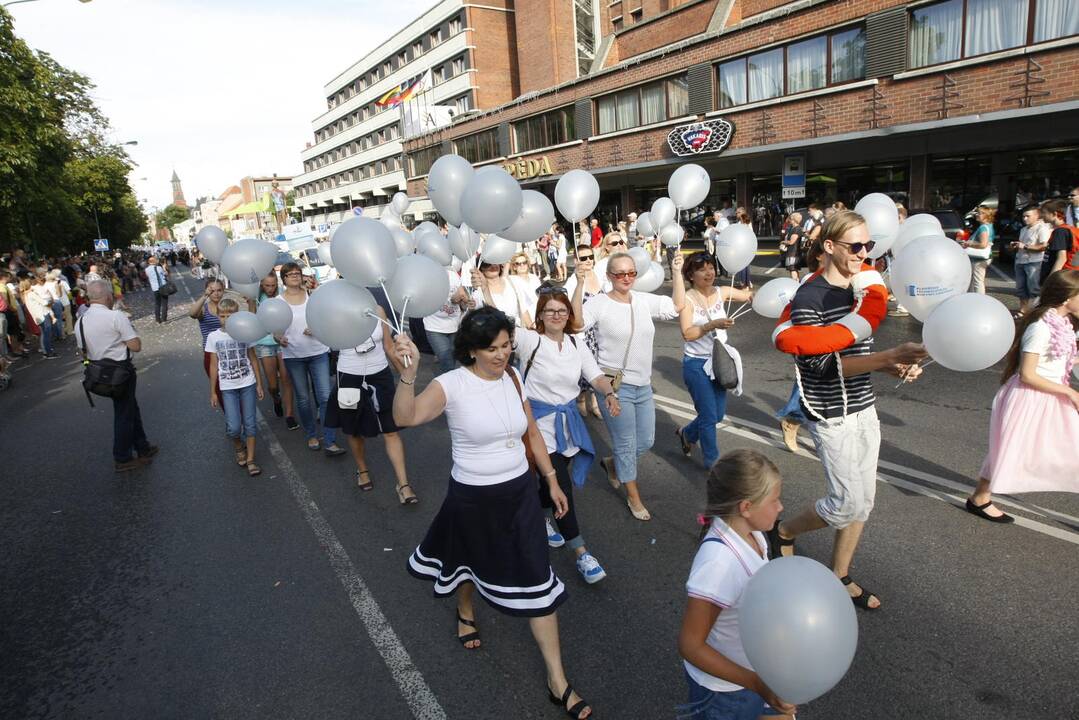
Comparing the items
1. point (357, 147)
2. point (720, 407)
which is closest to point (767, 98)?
point (720, 407)

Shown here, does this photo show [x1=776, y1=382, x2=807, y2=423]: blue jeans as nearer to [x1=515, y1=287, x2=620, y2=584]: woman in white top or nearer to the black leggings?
[x1=515, y1=287, x2=620, y2=584]: woman in white top

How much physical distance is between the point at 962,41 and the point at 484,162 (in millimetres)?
24938

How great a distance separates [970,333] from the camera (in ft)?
8.13

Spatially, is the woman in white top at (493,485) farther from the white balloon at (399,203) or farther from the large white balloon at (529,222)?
the white balloon at (399,203)

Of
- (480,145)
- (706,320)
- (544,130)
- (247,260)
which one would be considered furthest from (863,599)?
(480,145)

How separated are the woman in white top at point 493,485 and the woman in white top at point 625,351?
1.57 meters

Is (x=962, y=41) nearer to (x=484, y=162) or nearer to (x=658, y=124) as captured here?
(x=658, y=124)

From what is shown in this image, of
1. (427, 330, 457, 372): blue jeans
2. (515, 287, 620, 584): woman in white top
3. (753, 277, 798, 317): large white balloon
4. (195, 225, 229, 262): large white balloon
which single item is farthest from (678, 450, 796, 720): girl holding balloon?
(195, 225, 229, 262): large white balloon

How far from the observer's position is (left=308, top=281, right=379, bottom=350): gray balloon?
3.11 meters

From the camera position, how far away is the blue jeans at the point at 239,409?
5.93 metres

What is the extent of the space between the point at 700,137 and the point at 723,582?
75.3ft

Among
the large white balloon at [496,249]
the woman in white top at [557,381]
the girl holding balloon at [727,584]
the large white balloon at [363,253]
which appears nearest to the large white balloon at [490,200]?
the woman in white top at [557,381]

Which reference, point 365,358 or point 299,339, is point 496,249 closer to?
point 365,358

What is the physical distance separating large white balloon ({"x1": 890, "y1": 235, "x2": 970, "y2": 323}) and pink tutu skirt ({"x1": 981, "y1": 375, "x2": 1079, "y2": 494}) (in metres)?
1.27
